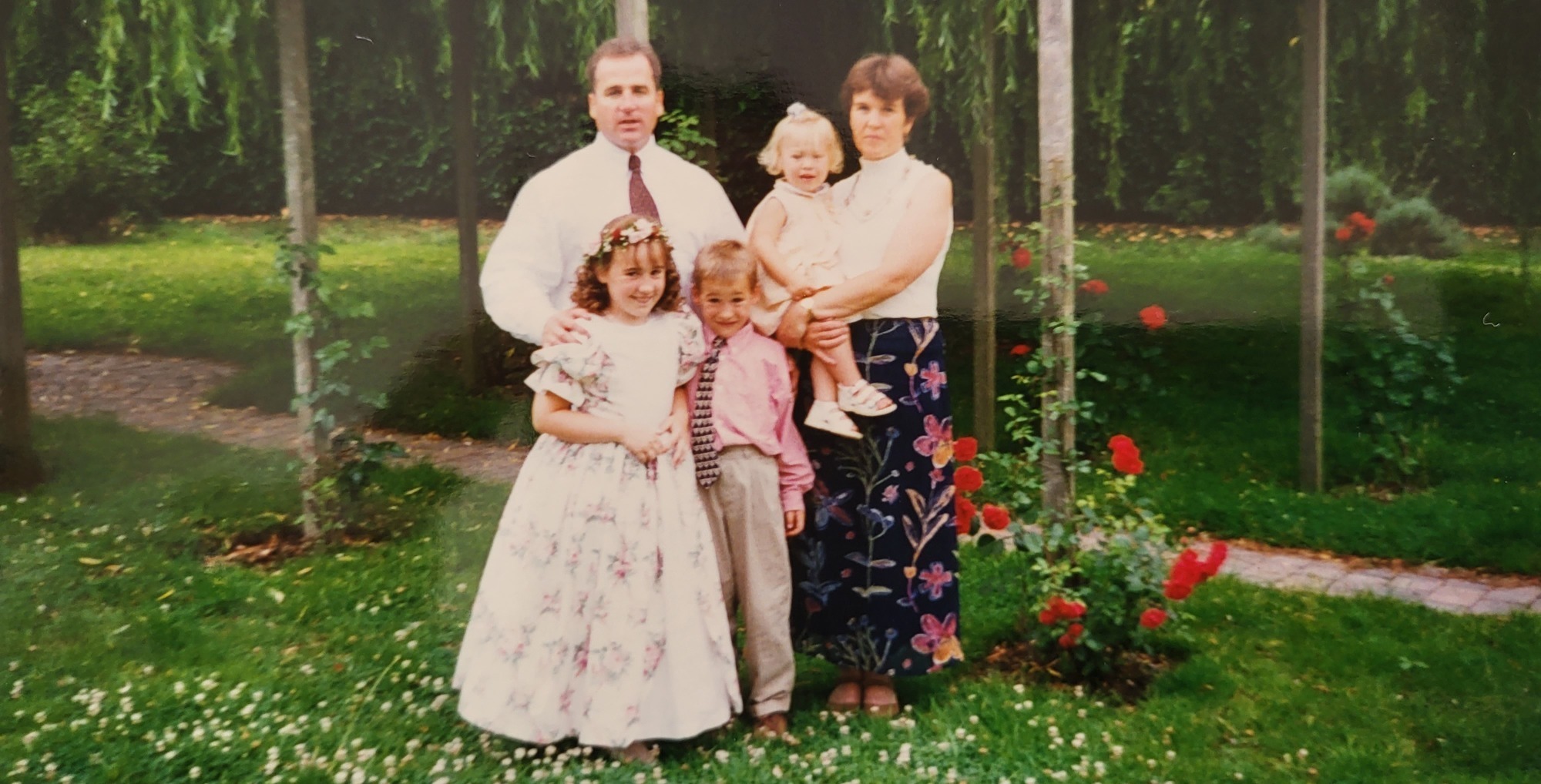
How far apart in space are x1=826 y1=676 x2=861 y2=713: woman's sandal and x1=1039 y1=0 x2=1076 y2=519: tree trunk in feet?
2.91

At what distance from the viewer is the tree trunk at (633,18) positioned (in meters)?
3.64

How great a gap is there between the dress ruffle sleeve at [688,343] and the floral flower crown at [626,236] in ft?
0.69

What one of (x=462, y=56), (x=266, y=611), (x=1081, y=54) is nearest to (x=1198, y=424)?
(x=1081, y=54)

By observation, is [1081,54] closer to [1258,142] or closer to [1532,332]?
[1258,142]

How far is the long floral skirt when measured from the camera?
3.55 metres

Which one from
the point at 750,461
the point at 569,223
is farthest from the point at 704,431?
the point at 569,223

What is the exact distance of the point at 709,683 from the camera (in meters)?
3.40

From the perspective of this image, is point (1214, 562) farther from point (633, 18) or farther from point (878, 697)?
point (633, 18)

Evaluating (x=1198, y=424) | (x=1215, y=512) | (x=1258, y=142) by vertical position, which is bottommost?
(x=1215, y=512)

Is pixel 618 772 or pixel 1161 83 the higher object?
pixel 1161 83

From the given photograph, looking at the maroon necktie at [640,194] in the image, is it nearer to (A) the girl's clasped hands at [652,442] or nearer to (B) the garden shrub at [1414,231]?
(A) the girl's clasped hands at [652,442]

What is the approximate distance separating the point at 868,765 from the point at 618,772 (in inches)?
25.6

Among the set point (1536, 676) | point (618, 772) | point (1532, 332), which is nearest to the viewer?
point (618, 772)

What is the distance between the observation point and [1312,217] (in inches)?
162
